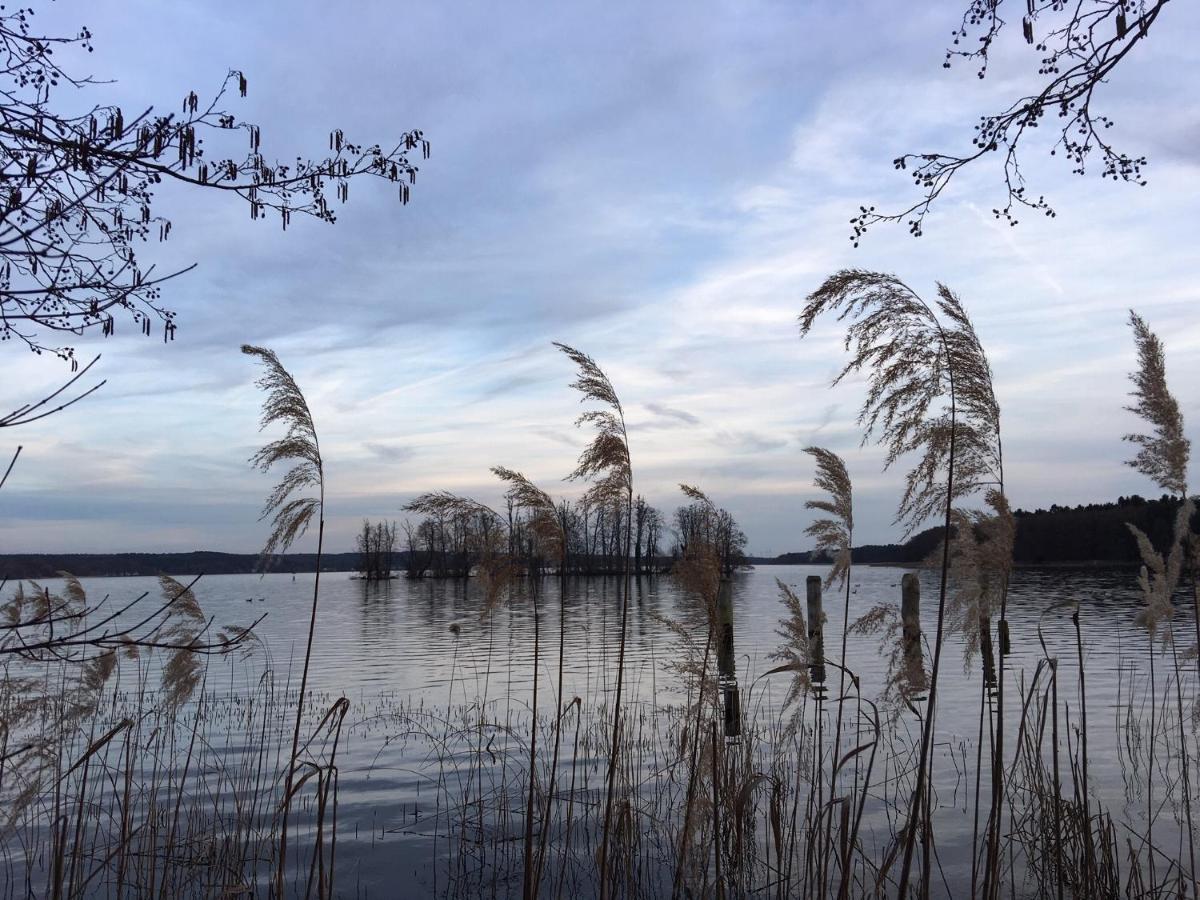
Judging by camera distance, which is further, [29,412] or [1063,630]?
[1063,630]

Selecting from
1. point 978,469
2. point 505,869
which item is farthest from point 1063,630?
point 978,469

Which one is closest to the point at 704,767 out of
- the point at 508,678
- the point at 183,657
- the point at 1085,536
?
the point at 183,657

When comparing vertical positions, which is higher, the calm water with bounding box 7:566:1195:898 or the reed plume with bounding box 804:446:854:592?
the reed plume with bounding box 804:446:854:592

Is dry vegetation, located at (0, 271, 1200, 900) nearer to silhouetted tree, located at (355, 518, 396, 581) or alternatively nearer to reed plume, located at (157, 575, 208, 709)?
reed plume, located at (157, 575, 208, 709)

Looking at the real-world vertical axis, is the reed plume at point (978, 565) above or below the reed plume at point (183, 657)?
above

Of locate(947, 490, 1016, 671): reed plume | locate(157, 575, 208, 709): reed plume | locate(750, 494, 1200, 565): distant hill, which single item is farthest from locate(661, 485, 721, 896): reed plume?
locate(750, 494, 1200, 565): distant hill

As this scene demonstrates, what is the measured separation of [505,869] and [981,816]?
512 cm

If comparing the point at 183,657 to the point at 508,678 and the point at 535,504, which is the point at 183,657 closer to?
the point at 535,504

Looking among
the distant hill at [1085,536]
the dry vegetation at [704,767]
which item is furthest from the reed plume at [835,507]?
the distant hill at [1085,536]

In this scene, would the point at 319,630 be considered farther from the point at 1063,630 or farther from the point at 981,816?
the point at 981,816

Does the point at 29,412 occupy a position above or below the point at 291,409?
below

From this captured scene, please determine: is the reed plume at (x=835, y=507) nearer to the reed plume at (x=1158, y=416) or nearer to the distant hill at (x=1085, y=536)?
the reed plume at (x=1158, y=416)

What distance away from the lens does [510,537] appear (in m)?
5.36

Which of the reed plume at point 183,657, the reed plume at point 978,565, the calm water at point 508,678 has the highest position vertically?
the reed plume at point 978,565
